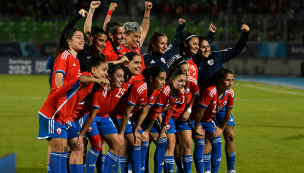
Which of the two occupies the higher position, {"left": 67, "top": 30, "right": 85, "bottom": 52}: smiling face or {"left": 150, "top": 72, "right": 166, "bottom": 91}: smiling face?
{"left": 67, "top": 30, "right": 85, "bottom": 52}: smiling face

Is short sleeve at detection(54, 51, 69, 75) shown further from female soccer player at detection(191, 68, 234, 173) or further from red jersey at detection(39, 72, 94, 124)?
female soccer player at detection(191, 68, 234, 173)

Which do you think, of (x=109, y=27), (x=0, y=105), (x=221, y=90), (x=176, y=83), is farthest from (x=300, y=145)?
(x=0, y=105)

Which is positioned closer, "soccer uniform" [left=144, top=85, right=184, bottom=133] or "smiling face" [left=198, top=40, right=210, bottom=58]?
"soccer uniform" [left=144, top=85, right=184, bottom=133]

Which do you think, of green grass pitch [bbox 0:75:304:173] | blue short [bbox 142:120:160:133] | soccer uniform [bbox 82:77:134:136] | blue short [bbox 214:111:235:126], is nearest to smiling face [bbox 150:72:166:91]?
soccer uniform [bbox 82:77:134:136]

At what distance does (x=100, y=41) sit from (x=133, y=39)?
69 centimetres

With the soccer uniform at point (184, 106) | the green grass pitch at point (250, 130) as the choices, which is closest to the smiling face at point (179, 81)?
the soccer uniform at point (184, 106)

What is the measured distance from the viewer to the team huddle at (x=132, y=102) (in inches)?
172

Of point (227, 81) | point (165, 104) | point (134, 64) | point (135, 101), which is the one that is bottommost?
point (165, 104)

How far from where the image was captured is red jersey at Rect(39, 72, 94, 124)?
166 inches

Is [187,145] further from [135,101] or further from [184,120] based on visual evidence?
[135,101]

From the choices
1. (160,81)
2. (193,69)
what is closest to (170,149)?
(160,81)

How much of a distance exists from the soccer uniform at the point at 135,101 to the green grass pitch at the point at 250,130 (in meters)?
1.37

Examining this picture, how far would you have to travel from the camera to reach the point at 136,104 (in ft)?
16.3

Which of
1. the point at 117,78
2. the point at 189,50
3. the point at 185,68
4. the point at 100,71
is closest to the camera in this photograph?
the point at 100,71
